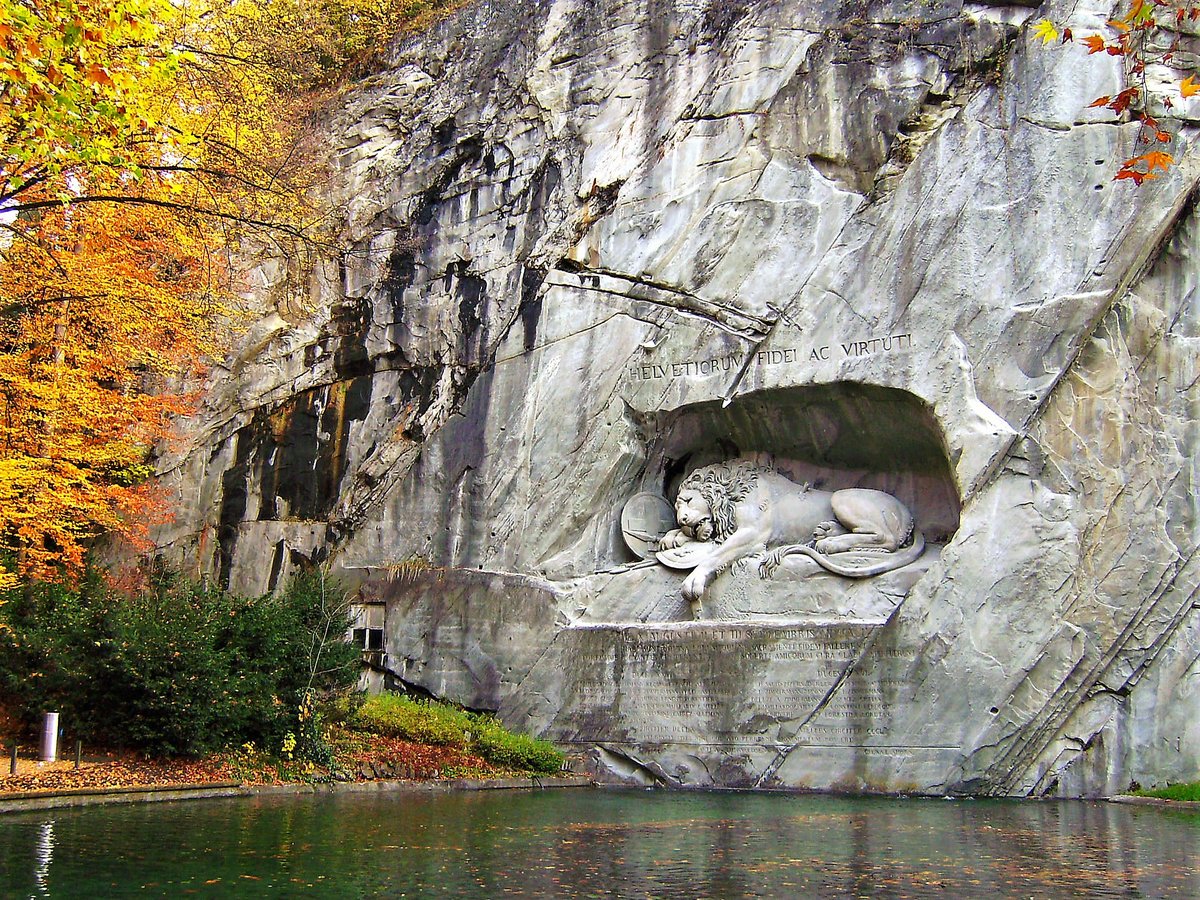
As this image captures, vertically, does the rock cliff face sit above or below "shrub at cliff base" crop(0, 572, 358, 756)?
above

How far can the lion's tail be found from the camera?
1406 centimetres

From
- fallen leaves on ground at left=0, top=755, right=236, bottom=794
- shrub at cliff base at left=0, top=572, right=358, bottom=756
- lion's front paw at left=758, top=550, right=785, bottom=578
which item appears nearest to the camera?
fallen leaves on ground at left=0, top=755, right=236, bottom=794

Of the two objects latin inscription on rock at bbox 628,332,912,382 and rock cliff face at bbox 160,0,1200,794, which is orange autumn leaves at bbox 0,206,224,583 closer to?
rock cliff face at bbox 160,0,1200,794

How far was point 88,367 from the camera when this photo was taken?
17266mm

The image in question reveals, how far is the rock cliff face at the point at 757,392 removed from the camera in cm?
1283

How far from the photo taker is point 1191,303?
13.4 meters

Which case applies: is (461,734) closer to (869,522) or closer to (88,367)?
(869,522)

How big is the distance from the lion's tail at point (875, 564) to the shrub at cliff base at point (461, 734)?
12.7ft

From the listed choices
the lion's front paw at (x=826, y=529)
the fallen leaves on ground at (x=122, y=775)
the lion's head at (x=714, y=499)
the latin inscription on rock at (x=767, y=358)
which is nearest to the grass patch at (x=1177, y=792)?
the lion's front paw at (x=826, y=529)

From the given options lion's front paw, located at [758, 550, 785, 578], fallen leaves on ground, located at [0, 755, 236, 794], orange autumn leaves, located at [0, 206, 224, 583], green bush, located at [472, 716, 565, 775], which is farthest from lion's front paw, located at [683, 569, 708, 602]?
orange autumn leaves, located at [0, 206, 224, 583]

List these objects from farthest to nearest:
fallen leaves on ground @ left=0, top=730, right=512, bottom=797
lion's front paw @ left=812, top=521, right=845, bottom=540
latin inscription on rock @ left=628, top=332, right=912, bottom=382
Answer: lion's front paw @ left=812, top=521, right=845, bottom=540 < latin inscription on rock @ left=628, top=332, right=912, bottom=382 < fallen leaves on ground @ left=0, top=730, right=512, bottom=797

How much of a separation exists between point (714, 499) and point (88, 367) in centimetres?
918

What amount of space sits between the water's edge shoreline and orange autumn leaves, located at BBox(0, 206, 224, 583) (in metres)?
4.16

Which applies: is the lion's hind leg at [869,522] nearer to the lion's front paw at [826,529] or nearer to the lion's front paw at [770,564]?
the lion's front paw at [826,529]
